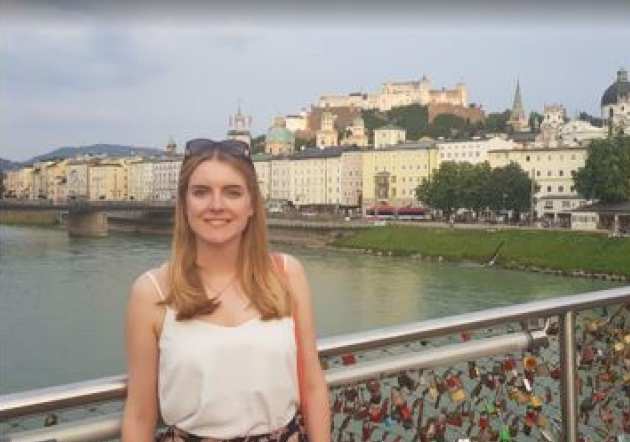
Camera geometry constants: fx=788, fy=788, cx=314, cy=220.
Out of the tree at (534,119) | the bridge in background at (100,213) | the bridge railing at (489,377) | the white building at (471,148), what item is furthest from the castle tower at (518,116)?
the bridge railing at (489,377)

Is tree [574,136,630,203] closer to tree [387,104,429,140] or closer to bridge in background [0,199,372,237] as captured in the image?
bridge in background [0,199,372,237]

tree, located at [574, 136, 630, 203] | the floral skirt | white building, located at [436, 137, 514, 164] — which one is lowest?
the floral skirt

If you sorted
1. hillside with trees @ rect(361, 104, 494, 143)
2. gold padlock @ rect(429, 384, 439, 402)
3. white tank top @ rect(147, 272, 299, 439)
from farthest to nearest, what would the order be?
hillside with trees @ rect(361, 104, 494, 143), gold padlock @ rect(429, 384, 439, 402), white tank top @ rect(147, 272, 299, 439)

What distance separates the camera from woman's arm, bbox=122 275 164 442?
1438 mm

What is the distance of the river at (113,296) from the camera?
11.7m

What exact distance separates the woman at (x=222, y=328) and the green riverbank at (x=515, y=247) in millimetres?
27335

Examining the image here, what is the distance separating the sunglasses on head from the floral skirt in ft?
1.73

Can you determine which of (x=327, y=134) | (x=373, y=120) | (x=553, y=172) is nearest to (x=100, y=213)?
(x=553, y=172)

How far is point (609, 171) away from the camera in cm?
3766

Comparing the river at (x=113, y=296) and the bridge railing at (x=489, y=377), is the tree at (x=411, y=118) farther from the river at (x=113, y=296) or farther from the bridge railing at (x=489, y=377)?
the bridge railing at (x=489, y=377)

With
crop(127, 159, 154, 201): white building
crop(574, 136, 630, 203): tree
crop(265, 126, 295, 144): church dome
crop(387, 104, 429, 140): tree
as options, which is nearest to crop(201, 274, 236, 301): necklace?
crop(574, 136, 630, 203): tree

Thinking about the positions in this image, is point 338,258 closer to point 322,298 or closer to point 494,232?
point 494,232

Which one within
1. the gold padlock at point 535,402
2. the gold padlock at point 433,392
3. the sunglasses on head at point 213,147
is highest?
the sunglasses on head at point 213,147

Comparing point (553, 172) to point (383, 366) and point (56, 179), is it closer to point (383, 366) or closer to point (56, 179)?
point (383, 366)
